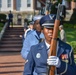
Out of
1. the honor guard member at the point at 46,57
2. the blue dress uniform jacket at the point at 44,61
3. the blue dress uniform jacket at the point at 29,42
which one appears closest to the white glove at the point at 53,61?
the honor guard member at the point at 46,57

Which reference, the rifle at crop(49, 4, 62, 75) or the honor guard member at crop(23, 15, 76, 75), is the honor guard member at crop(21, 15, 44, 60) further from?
the rifle at crop(49, 4, 62, 75)

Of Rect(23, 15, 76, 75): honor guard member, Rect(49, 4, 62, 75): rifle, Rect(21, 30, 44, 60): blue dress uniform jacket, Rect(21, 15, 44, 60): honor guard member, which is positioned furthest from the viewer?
Rect(21, 15, 44, 60): honor guard member

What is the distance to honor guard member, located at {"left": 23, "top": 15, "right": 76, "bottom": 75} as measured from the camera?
13.8ft

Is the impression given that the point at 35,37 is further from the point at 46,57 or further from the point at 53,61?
the point at 53,61

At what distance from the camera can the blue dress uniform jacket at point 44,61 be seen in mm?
4203

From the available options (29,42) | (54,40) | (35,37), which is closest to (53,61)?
(54,40)

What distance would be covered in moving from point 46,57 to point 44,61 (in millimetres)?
54

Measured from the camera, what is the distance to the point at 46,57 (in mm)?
4312

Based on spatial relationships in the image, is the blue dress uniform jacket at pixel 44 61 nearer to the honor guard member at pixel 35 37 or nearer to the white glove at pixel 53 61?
the white glove at pixel 53 61

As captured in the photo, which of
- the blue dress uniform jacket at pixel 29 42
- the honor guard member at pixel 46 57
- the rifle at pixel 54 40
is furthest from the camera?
the blue dress uniform jacket at pixel 29 42

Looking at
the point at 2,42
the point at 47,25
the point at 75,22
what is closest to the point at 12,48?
the point at 2,42

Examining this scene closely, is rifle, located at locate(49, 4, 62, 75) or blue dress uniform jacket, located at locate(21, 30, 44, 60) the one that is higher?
rifle, located at locate(49, 4, 62, 75)

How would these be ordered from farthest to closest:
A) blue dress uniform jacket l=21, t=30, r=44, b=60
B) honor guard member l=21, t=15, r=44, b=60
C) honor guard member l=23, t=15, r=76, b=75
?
1. honor guard member l=21, t=15, r=44, b=60
2. blue dress uniform jacket l=21, t=30, r=44, b=60
3. honor guard member l=23, t=15, r=76, b=75

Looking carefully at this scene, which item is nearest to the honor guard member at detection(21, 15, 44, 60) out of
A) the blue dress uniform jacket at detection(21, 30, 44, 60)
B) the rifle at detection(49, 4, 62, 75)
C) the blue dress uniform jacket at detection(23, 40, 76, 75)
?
the blue dress uniform jacket at detection(21, 30, 44, 60)
